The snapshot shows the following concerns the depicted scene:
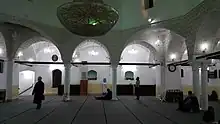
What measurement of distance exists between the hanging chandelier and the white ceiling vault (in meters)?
5.40

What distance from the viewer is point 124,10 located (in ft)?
57.3

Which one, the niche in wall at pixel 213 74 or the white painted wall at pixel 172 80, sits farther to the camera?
the niche in wall at pixel 213 74

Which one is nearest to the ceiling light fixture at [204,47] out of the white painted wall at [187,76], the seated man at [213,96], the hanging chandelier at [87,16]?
the hanging chandelier at [87,16]

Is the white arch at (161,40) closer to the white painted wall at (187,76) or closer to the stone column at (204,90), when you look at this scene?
the stone column at (204,90)

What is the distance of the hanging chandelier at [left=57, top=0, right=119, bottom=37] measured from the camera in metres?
6.16

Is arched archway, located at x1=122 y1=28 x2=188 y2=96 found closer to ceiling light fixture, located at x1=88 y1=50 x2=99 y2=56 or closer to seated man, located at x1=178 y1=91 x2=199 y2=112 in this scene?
seated man, located at x1=178 y1=91 x2=199 y2=112

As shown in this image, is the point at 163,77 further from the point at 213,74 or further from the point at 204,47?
the point at 204,47

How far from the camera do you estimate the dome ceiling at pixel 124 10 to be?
1338 centimetres

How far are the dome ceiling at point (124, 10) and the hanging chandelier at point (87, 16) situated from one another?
21.1ft

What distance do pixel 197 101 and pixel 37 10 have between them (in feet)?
36.1

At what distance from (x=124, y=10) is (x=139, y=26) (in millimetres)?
1881

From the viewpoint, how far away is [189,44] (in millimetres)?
12836

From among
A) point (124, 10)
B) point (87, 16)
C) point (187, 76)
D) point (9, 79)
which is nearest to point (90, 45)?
point (124, 10)

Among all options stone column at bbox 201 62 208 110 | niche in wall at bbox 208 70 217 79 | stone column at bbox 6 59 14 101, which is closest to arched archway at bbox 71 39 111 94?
stone column at bbox 6 59 14 101
